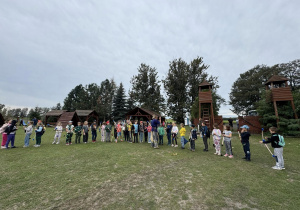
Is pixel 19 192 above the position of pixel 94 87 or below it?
below

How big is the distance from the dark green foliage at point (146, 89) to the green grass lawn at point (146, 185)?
3595cm

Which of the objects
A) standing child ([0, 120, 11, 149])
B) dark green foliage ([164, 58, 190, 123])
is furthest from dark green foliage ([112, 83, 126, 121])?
standing child ([0, 120, 11, 149])

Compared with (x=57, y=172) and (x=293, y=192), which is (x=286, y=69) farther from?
(x=57, y=172)

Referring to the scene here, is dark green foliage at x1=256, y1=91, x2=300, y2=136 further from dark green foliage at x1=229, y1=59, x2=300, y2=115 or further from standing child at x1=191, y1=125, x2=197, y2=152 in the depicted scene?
dark green foliage at x1=229, y1=59, x2=300, y2=115

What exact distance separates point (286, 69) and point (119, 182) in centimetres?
5064

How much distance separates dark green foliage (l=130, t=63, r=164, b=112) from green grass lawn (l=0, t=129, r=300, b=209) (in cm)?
3595

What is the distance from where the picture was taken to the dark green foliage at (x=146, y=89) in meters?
42.3

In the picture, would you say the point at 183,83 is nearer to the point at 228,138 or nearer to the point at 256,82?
the point at 256,82

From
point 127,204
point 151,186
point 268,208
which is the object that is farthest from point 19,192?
point 268,208

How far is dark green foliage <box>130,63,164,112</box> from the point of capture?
42.3m

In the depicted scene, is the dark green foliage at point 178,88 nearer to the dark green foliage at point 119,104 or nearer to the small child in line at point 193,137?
the dark green foliage at point 119,104

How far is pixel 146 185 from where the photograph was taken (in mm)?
4328

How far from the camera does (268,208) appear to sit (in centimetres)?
321

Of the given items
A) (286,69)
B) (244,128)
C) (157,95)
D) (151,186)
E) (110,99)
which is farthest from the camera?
(110,99)
